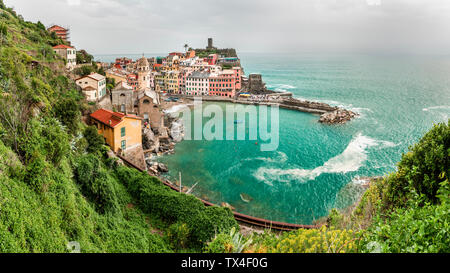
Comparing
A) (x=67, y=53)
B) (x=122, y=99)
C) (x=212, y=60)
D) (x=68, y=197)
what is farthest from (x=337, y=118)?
(x=212, y=60)

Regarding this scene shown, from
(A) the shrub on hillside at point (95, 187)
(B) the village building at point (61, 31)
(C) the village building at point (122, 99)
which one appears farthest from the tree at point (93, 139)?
(B) the village building at point (61, 31)

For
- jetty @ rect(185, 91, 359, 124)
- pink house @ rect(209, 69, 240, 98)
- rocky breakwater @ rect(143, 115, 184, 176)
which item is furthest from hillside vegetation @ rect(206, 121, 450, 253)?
pink house @ rect(209, 69, 240, 98)

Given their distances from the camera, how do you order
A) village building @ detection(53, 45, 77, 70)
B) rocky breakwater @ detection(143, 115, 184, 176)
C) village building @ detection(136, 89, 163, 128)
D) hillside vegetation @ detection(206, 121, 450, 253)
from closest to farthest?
hillside vegetation @ detection(206, 121, 450, 253) < rocky breakwater @ detection(143, 115, 184, 176) < village building @ detection(53, 45, 77, 70) < village building @ detection(136, 89, 163, 128)

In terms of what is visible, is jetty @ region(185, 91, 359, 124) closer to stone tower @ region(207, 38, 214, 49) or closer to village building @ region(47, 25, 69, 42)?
village building @ region(47, 25, 69, 42)

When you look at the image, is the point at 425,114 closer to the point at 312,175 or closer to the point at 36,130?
the point at 312,175

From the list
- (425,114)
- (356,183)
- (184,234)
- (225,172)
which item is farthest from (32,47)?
(425,114)

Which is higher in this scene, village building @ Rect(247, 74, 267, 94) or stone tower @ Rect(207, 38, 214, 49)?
stone tower @ Rect(207, 38, 214, 49)
